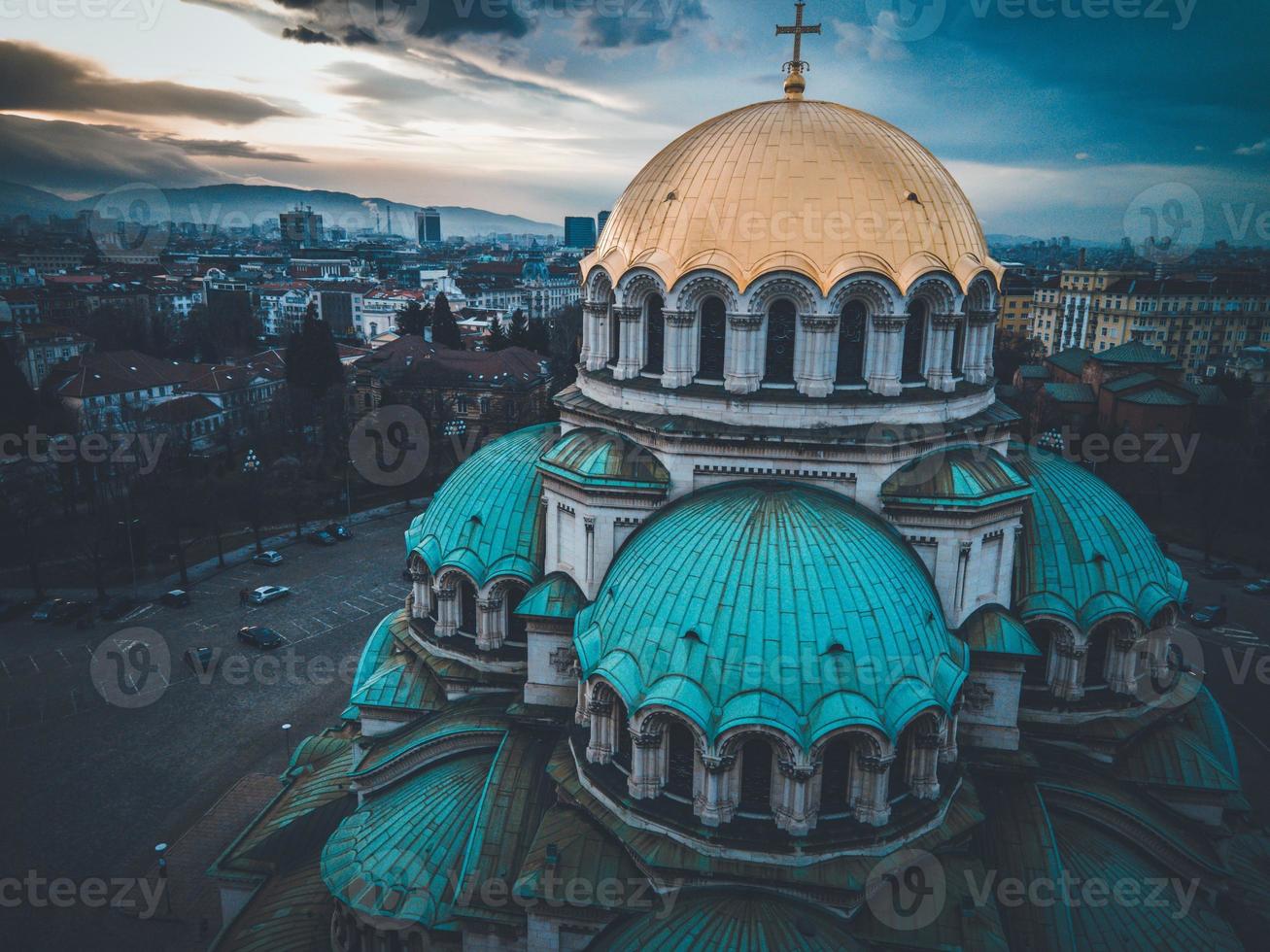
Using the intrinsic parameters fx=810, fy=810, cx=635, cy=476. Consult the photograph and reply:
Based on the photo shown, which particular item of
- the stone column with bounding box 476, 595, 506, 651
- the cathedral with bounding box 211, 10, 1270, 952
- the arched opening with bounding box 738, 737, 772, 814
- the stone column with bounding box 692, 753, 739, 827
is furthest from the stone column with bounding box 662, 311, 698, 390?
the stone column with bounding box 692, 753, 739, 827

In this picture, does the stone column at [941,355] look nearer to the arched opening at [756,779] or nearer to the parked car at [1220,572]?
the arched opening at [756,779]

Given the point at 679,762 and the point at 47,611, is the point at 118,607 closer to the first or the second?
the point at 47,611

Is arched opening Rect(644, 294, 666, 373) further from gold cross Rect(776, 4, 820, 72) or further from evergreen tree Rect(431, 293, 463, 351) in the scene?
evergreen tree Rect(431, 293, 463, 351)

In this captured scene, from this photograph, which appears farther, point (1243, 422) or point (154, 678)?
point (1243, 422)

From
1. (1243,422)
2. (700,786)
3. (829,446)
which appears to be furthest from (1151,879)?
(1243,422)

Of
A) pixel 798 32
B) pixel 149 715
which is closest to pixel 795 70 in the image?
pixel 798 32

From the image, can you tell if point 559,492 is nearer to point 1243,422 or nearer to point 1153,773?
point 1153,773

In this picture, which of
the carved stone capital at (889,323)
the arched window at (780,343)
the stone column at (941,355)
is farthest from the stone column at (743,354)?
the stone column at (941,355)
